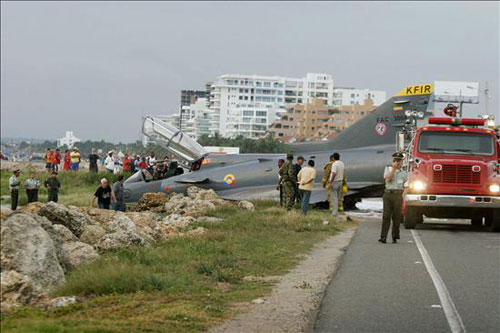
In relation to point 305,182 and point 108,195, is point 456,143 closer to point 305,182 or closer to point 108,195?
point 305,182

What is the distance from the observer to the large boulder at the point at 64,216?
52.8ft

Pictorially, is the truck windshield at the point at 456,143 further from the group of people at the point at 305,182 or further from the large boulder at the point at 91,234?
the large boulder at the point at 91,234

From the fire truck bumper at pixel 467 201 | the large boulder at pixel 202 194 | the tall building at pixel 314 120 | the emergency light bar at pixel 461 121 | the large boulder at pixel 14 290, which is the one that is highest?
the tall building at pixel 314 120

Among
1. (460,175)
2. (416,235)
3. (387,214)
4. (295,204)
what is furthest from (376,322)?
(295,204)

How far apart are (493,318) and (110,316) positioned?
14.2 feet

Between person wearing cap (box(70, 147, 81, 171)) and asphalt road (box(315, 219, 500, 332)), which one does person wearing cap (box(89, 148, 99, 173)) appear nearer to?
person wearing cap (box(70, 147, 81, 171))

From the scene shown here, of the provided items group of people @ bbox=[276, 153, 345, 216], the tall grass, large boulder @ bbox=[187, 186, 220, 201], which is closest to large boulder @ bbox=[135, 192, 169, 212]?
large boulder @ bbox=[187, 186, 220, 201]

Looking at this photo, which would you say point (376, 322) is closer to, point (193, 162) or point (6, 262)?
point (6, 262)

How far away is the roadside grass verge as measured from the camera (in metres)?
8.73

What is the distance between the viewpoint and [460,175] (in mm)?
21891

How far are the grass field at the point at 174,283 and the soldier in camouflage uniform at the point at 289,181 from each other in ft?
21.7

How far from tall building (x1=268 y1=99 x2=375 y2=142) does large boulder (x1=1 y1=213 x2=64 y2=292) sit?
16399 centimetres

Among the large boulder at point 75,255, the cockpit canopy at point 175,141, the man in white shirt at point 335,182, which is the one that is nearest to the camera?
the large boulder at point 75,255

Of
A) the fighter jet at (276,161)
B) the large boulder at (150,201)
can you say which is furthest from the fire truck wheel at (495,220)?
the large boulder at (150,201)
